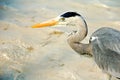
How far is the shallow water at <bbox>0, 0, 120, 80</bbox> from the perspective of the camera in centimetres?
429

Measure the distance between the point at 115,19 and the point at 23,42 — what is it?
5.48 feet

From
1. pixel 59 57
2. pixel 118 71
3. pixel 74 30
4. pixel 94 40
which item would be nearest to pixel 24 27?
pixel 59 57

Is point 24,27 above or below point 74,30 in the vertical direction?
below

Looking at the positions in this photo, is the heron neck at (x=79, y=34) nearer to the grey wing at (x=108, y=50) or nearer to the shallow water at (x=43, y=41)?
the grey wing at (x=108, y=50)

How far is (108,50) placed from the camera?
3.78 metres

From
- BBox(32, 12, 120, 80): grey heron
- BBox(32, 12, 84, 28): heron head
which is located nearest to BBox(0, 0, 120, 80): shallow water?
BBox(32, 12, 120, 80): grey heron

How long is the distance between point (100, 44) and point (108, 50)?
118 mm

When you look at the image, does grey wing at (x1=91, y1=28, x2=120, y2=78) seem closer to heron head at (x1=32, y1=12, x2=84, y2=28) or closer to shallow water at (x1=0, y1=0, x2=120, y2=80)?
heron head at (x1=32, y1=12, x2=84, y2=28)

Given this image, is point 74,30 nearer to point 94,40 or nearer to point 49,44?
point 94,40

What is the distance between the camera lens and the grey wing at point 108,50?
372cm

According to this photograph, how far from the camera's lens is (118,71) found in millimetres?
3701

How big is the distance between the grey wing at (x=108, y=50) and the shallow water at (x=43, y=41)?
461 millimetres

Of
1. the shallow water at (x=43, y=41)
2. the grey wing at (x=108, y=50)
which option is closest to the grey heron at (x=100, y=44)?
the grey wing at (x=108, y=50)

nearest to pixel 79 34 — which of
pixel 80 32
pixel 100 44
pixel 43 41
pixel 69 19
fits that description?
pixel 80 32
